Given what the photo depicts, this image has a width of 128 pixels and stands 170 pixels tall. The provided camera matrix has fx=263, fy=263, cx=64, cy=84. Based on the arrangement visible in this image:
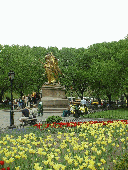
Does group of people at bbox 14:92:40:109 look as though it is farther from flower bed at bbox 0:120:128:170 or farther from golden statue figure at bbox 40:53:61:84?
flower bed at bbox 0:120:128:170

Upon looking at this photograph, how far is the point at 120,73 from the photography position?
3678cm

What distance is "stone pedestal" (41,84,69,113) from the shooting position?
3173 centimetres

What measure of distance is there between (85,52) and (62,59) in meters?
5.12

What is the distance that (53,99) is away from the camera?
3247 centimetres

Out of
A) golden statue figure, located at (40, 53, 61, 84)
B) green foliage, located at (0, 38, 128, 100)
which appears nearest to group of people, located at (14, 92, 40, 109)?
golden statue figure, located at (40, 53, 61, 84)

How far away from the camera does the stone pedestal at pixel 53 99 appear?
3173 cm


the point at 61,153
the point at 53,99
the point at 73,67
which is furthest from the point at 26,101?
the point at 61,153

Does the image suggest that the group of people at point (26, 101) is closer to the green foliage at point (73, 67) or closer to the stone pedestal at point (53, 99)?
the stone pedestal at point (53, 99)

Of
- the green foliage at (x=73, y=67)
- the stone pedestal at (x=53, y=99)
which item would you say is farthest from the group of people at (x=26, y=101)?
the green foliage at (x=73, y=67)

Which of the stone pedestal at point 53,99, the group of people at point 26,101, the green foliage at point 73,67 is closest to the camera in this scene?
the stone pedestal at point 53,99

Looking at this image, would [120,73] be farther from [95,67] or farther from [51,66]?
[51,66]

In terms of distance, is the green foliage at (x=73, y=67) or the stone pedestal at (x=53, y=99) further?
the green foliage at (x=73, y=67)

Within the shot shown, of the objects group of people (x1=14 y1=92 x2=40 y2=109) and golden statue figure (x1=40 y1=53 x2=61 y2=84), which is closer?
golden statue figure (x1=40 y1=53 x2=61 y2=84)

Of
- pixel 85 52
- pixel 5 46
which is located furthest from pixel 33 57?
pixel 85 52
